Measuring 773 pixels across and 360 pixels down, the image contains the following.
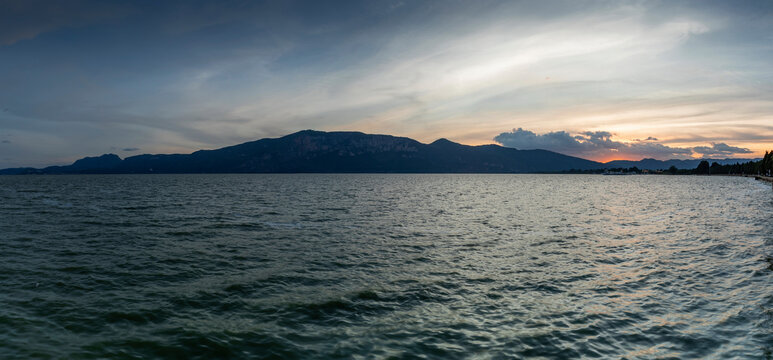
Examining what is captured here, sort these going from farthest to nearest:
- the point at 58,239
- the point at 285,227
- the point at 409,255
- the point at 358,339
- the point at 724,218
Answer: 1. the point at 724,218
2. the point at 285,227
3. the point at 58,239
4. the point at 409,255
5. the point at 358,339

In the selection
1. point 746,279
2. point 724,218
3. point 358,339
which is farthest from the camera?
point 724,218

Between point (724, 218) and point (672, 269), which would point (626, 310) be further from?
point (724, 218)

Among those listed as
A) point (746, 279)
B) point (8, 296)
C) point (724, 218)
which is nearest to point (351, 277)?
point (8, 296)

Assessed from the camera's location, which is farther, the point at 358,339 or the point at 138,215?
the point at 138,215

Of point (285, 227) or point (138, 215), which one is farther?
point (138, 215)

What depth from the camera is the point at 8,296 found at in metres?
17.4

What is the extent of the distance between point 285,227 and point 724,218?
180 feet

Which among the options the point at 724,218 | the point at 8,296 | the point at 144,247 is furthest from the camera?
the point at 724,218

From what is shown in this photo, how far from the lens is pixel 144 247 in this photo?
28.8 meters

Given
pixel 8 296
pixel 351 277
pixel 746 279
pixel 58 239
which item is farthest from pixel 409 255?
pixel 58 239

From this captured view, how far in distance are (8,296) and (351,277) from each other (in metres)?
15.9

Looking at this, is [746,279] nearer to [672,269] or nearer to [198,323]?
[672,269]

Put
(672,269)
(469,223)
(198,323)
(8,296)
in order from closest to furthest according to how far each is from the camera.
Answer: (198,323) < (8,296) < (672,269) < (469,223)

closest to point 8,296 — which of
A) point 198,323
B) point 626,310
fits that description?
point 198,323
